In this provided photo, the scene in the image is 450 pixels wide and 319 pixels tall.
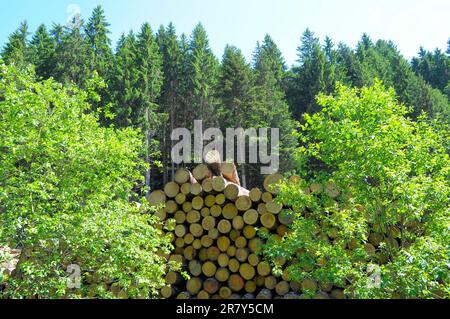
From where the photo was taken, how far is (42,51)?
26844 millimetres

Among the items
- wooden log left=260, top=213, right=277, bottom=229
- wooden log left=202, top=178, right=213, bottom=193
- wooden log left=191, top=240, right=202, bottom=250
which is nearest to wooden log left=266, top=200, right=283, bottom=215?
wooden log left=260, top=213, right=277, bottom=229

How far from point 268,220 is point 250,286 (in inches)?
59.8

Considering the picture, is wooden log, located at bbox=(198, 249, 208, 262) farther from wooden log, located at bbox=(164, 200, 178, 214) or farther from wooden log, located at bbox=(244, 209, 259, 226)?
wooden log, located at bbox=(244, 209, 259, 226)

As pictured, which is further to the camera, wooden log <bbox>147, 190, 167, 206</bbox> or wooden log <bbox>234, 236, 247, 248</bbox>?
wooden log <bbox>147, 190, 167, 206</bbox>

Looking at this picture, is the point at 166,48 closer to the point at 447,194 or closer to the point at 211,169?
the point at 211,169

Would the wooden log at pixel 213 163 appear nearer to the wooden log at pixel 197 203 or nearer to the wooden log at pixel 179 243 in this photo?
the wooden log at pixel 197 203

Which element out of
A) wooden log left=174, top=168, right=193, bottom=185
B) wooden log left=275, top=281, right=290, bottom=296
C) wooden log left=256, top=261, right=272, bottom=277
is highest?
wooden log left=174, top=168, right=193, bottom=185

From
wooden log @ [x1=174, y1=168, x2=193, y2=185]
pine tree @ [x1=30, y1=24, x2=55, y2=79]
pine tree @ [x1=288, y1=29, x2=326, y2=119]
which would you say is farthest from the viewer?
pine tree @ [x1=288, y1=29, x2=326, y2=119]

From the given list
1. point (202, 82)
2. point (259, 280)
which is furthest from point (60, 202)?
point (202, 82)

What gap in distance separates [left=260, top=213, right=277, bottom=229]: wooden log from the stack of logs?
0.06ft

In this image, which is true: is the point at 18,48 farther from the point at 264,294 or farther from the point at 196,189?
the point at 264,294

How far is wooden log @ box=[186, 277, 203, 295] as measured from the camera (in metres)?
8.70
